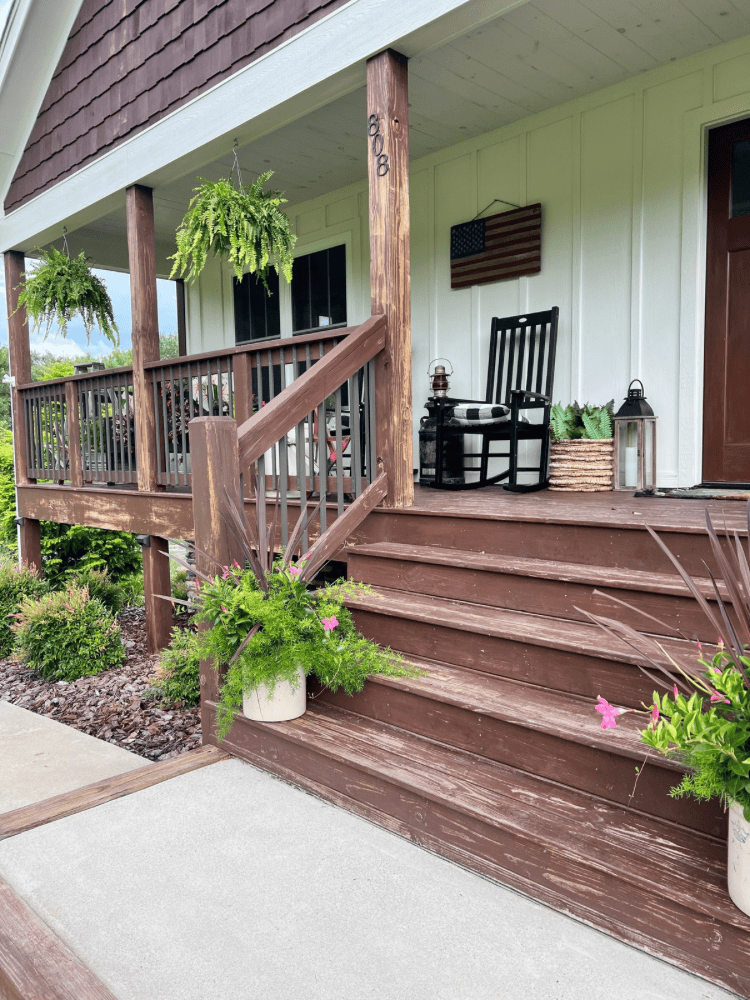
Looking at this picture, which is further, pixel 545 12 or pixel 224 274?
pixel 224 274

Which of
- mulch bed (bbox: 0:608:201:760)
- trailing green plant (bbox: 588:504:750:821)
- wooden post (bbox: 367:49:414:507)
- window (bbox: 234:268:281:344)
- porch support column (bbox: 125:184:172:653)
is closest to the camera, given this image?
trailing green plant (bbox: 588:504:750:821)

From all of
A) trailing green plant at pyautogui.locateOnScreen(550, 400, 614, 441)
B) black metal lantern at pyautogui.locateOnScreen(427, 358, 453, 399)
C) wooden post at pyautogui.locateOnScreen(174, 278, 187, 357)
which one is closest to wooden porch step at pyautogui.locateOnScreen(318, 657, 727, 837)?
trailing green plant at pyautogui.locateOnScreen(550, 400, 614, 441)

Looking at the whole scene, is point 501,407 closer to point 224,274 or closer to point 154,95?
point 154,95

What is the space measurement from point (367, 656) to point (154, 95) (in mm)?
3695

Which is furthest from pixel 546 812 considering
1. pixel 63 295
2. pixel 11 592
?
pixel 63 295

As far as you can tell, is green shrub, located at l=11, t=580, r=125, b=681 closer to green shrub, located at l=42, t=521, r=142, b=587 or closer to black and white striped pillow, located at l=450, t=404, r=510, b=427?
green shrub, located at l=42, t=521, r=142, b=587

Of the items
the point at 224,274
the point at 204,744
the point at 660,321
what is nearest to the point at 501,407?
the point at 660,321

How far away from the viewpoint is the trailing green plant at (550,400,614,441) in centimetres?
391

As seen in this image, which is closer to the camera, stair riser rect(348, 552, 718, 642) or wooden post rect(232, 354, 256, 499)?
stair riser rect(348, 552, 718, 642)

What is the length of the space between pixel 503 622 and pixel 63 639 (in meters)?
3.12

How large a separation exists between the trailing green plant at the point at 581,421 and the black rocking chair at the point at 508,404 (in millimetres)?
116

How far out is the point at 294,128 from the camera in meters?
4.32

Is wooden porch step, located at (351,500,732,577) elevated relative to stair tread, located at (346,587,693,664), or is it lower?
elevated

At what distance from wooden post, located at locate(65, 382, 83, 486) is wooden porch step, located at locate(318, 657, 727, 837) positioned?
11.4 feet
